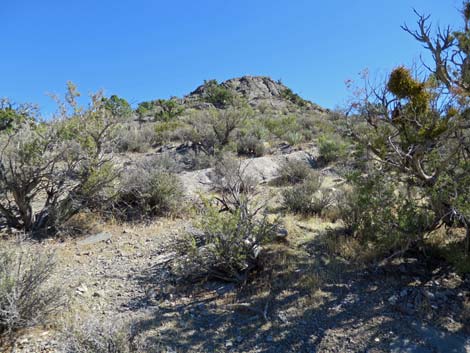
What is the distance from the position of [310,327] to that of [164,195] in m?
4.09

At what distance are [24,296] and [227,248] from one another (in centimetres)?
206

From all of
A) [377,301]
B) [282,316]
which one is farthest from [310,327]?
[377,301]

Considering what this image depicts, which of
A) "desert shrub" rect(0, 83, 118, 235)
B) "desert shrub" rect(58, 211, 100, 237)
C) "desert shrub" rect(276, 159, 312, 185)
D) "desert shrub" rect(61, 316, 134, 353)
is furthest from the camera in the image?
"desert shrub" rect(276, 159, 312, 185)

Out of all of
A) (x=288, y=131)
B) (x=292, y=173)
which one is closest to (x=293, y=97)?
(x=288, y=131)

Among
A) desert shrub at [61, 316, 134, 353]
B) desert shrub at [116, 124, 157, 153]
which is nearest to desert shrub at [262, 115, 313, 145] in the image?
desert shrub at [116, 124, 157, 153]

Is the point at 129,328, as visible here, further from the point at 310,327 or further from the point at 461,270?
the point at 461,270

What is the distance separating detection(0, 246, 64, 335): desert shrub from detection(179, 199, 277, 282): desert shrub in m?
1.43

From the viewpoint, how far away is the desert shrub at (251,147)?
12.6 metres

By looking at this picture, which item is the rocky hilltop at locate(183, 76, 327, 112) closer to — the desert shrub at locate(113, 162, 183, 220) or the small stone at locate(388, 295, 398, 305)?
the desert shrub at locate(113, 162, 183, 220)

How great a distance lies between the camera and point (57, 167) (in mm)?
6043

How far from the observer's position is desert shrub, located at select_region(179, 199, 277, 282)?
397 cm

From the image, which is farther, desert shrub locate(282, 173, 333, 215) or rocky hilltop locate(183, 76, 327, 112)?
rocky hilltop locate(183, 76, 327, 112)

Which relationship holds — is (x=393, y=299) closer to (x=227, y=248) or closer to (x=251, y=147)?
(x=227, y=248)

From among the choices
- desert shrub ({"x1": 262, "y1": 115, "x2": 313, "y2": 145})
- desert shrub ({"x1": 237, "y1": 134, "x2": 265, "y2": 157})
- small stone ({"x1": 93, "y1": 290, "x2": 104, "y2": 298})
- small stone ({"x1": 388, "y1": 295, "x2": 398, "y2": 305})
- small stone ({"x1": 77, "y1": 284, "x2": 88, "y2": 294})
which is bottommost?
small stone ({"x1": 388, "y1": 295, "x2": 398, "y2": 305})
